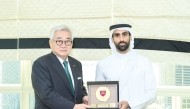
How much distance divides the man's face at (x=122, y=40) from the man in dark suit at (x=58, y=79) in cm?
42

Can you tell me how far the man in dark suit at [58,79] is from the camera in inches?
81.6

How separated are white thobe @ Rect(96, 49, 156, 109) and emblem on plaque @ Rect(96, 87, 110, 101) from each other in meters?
0.24

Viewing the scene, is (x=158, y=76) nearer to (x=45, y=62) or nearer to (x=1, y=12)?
(x=45, y=62)

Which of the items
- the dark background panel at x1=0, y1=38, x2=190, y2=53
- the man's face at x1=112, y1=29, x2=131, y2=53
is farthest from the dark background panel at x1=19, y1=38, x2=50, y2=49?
the man's face at x1=112, y1=29, x2=131, y2=53

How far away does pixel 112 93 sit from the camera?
2186mm

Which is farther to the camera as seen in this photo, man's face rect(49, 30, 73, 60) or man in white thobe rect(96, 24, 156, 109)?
man in white thobe rect(96, 24, 156, 109)

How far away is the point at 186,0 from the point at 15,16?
6.59ft

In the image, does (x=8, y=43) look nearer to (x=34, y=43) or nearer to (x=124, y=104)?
(x=34, y=43)

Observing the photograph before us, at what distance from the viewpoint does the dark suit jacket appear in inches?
81.4

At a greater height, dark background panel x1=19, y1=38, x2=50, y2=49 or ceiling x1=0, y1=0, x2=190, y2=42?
ceiling x1=0, y1=0, x2=190, y2=42

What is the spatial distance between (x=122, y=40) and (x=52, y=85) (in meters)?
0.70

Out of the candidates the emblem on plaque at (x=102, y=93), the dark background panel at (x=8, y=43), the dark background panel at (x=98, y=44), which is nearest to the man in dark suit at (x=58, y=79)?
the emblem on plaque at (x=102, y=93)

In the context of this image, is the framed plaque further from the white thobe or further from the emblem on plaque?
the white thobe

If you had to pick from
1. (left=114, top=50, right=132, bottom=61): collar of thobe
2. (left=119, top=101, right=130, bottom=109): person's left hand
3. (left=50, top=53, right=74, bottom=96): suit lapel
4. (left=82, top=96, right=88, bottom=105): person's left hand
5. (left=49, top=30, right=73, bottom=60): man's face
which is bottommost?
(left=119, top=101, right=130, bottom=109): person's left hand
